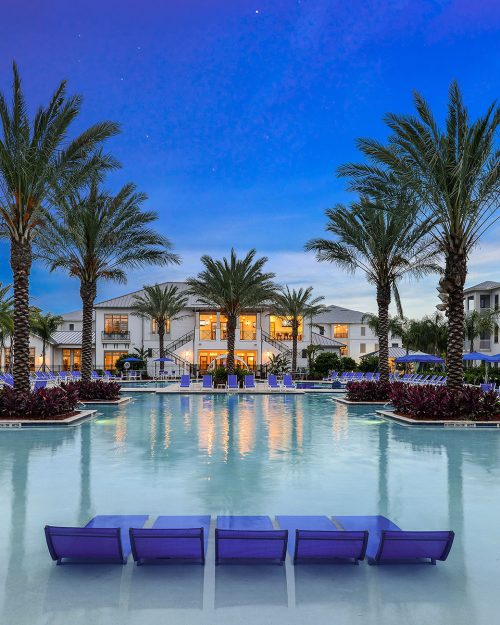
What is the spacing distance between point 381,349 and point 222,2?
1571 centimetres

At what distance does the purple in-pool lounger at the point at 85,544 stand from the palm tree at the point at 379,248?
19089 millimetres

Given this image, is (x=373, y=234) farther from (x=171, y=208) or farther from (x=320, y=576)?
(x=171, y=208)

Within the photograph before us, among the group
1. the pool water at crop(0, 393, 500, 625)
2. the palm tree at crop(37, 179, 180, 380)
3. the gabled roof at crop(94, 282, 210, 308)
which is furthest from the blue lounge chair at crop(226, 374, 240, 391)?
the gabled roof at crop(94, 282, 210, 308)

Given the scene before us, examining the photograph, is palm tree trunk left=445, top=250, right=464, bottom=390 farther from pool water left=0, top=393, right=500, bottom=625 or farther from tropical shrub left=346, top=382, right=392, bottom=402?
tropical shrub left=346, top=382, right=392, bottom=402

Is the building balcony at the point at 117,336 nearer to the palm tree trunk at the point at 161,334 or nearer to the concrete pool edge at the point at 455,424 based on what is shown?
the palm tree trunk at the point at 161,334

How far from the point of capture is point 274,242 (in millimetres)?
63188

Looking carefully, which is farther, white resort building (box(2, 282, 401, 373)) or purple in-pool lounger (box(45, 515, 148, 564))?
white resort building (box(2, 282, 401, 373))

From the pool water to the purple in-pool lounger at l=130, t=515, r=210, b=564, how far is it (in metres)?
0.14

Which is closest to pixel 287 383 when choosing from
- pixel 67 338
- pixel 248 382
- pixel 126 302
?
pixel 248 382

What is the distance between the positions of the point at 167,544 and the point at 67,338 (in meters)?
56.6

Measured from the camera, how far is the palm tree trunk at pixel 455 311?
1800 cm

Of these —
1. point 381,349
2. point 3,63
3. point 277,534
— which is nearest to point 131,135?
point 3,63

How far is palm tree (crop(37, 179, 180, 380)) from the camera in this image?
22.9m

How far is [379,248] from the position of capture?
78.5 feet
